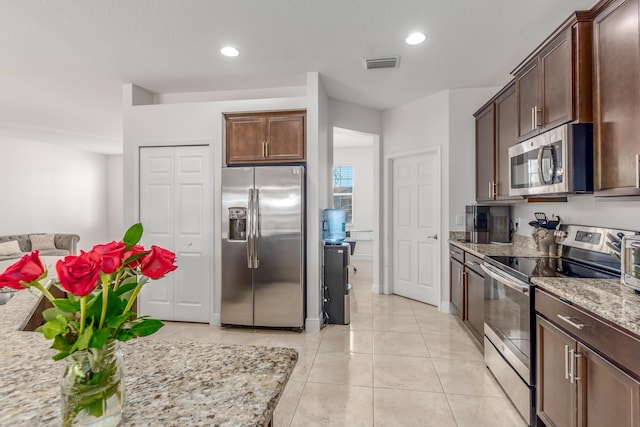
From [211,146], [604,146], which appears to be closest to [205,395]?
[604,146]

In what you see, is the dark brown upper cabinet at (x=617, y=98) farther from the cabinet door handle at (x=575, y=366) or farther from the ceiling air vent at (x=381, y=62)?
the ceiling air vent at (x=381, y=62)

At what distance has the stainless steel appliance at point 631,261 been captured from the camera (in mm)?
1465

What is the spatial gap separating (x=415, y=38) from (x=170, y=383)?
305 cm

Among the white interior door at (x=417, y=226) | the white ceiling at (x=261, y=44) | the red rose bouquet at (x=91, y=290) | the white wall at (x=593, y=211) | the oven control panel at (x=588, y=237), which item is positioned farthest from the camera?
the white interior door at (x=417, y=226)

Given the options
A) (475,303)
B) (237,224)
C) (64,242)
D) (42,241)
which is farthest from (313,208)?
(42,241)

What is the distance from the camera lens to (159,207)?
3.74 meters

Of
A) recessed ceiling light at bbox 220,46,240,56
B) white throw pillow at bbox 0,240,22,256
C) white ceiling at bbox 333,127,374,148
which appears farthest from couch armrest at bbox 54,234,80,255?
recessed ceiling light at bbox 220,46,240,56

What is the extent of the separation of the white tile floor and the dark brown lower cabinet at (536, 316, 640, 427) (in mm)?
444

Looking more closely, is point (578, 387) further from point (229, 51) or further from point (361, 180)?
point (361, 180)

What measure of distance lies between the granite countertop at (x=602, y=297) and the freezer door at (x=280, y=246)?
2.12m

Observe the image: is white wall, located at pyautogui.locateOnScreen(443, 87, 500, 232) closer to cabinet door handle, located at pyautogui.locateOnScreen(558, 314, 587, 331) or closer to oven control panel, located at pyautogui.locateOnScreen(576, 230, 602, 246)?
oven control panel, located at pyautogui.locateOnScreen(576, 230, 602, 246)

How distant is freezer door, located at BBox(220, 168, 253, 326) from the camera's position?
11.1ft

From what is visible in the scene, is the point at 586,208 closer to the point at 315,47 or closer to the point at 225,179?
the point at 315,47

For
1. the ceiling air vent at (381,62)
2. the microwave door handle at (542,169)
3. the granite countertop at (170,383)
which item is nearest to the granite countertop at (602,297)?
the microwave door handle at (542,169)
